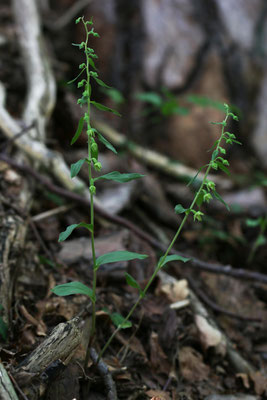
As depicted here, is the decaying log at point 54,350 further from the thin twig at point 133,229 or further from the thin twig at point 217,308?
the thin twig at point 217,308

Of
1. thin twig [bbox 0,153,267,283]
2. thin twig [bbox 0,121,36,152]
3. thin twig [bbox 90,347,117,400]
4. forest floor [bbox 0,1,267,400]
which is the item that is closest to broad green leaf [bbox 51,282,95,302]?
forest floor [bbox 0,1,267,400]

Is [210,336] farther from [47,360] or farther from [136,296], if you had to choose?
[47,360]

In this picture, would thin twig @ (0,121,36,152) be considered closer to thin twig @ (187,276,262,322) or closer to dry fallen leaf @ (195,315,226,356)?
thin twig @ (187,276,262,322)

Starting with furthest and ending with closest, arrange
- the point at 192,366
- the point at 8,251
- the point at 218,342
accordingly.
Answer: the point at 218,342 < the point at 192,366 < the point at 8,251

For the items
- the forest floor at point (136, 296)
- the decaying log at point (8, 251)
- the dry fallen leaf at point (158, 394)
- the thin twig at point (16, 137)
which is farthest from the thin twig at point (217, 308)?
the thin twig at point (16, 137)

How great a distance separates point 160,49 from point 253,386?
3.93 meters

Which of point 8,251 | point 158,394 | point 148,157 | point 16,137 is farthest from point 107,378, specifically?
point 148,157

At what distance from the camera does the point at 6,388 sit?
1232 mm

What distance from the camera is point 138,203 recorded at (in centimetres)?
362

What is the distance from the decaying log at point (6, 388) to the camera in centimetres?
120

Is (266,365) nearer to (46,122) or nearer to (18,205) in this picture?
(18,205)

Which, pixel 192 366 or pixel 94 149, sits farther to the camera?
pixel 192 366

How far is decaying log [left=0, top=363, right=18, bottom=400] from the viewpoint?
1199 mm

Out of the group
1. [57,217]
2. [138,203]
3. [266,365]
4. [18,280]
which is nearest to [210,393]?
[266,365]
